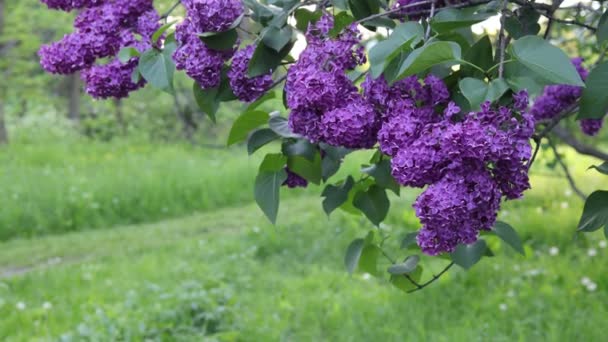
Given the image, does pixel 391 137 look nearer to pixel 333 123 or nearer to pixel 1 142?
pixel 333 123

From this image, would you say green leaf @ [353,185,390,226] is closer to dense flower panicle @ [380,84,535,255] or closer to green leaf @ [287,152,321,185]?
green leaf @ [287,152,321,185]

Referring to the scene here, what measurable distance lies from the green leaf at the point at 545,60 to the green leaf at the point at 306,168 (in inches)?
25.3

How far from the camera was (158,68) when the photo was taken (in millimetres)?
1232

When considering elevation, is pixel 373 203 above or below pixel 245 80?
below

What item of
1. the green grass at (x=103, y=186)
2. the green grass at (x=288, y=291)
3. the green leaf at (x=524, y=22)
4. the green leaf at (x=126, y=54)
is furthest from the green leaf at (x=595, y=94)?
the green grass at (x=103, y=186)

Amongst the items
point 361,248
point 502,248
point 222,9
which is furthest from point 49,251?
Answer: point 222,9

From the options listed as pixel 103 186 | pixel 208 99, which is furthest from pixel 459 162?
pixel 103 186

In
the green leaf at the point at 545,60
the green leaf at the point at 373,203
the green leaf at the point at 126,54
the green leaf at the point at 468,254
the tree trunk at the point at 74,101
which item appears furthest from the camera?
the tree trunk at the point at 74,101

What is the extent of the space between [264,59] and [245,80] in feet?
0.21

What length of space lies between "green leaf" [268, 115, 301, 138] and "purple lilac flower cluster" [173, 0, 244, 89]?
237mm

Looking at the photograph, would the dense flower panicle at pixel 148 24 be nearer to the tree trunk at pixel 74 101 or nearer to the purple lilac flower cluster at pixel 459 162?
the purple lilac flower cluster at pixel 459 162

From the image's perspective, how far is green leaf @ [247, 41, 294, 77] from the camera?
1202 mm

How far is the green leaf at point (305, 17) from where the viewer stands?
51.3 inches

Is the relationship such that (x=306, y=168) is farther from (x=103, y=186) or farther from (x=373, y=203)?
(x=103, y=186)
